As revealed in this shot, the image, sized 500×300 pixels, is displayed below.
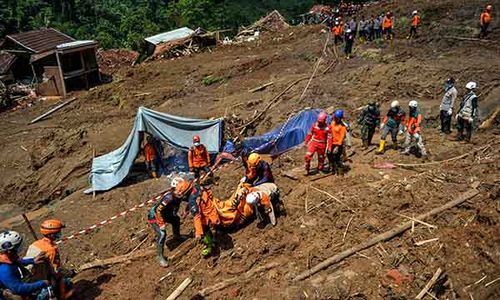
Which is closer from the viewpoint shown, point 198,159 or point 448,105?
point 198,159

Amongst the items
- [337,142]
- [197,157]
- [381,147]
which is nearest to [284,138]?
[197,157]

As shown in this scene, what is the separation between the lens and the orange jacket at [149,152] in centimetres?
1196

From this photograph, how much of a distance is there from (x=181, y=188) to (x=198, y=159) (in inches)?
160

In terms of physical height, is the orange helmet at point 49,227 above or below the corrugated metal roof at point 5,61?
above

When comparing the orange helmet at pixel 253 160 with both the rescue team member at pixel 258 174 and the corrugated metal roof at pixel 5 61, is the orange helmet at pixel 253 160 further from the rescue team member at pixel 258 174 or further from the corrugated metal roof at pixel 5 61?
the corrugated metal roof at pixel 5 61

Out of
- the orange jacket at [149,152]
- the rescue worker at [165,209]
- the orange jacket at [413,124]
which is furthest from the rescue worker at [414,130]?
the orange jacket at [149,152]

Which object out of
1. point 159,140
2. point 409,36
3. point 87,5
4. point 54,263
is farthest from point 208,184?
point 87,5

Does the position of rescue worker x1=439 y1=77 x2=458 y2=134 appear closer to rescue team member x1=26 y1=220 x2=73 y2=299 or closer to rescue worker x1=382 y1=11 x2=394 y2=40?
rescue team member x1=26 y1=220 x2=73 y2=299

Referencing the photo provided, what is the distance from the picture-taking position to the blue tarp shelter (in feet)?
39.1

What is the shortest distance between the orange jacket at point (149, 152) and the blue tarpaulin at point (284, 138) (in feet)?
8.75

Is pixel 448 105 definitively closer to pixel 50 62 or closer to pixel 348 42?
pixel 348 42

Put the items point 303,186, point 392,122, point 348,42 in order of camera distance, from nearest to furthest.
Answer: point 303,186 < point 392,122 < point 348,42

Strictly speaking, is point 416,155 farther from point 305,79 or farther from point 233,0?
point 233,0

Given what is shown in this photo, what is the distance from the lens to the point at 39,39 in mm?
23891
